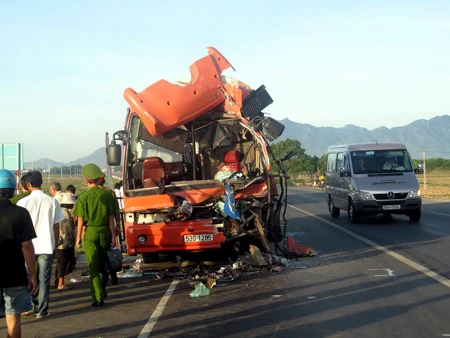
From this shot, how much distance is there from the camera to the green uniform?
8.95 m

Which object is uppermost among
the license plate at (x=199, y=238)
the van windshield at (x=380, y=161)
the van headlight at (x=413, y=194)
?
the van windshield at (x=380, y=161)

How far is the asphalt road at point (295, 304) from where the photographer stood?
7.27 metres

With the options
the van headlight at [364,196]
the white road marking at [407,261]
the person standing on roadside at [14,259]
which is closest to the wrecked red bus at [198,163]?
the white road marking at [407,261]

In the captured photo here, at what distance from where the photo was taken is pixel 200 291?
31.0 ft

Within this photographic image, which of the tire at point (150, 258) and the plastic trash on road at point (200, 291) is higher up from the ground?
the tire at point (150, 258)

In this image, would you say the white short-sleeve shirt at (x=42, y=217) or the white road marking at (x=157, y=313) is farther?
the white short-sleeve shirt at (x=42, y=217)

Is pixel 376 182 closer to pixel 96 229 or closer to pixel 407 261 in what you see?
pixel 407 261

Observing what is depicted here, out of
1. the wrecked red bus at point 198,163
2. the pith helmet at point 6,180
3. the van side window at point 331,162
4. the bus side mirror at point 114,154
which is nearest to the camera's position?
the pith helmet at point 6,180

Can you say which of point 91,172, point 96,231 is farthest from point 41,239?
point 91,172

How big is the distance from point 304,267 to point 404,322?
14.5ft

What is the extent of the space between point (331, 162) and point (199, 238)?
12.3 metres

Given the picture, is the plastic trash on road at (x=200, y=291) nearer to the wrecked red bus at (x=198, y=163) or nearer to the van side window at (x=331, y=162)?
the wrecked red bus at (x=198, y=163)

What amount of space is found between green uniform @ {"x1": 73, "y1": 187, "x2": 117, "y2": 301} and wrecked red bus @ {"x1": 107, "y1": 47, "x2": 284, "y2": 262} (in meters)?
1.95

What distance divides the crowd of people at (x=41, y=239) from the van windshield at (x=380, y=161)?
10.9 meters
